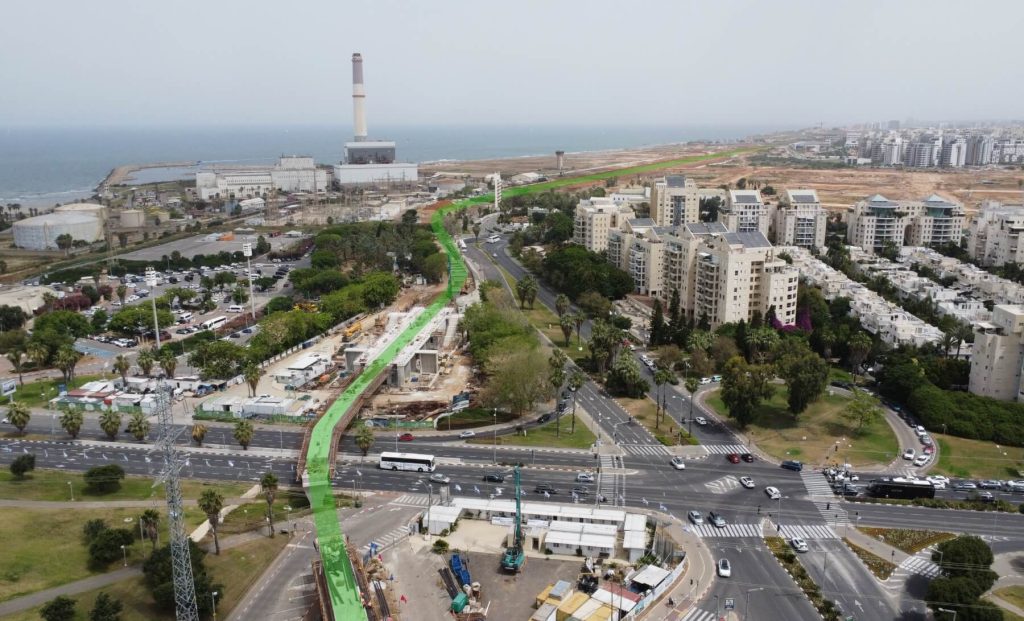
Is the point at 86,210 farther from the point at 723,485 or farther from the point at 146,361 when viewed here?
the point at 723,485

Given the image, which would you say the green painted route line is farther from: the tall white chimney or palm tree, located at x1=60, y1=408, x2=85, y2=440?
the tall white chimney

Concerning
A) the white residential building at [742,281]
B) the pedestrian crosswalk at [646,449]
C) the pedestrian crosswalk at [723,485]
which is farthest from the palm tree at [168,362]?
the white residential building at [742,281]

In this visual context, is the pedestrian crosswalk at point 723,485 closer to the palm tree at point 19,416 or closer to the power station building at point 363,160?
the palm tree at point 19,416

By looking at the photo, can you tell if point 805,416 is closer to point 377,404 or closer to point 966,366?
point 966,366

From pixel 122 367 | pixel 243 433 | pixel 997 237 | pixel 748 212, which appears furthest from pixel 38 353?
pixel 997 237

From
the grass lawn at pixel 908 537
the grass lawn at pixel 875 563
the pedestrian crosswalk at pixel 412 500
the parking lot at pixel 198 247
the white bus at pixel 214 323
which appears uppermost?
the parking lot at pixel 198 247

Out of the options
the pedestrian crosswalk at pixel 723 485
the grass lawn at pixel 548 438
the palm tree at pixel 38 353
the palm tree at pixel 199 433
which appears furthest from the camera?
the palm tree at pixel 38 353

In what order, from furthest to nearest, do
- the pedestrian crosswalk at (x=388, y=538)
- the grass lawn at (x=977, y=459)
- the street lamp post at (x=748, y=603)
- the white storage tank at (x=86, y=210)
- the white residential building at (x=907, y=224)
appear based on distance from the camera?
the white storage tank at (x=86, y=210) < the white residential building at (x=907, y=224) < the grass lawn at (x=977, y=459) < the pedestrian crosswalk at (x=388, y=538) < the street lamp post at (x=748, y=603)
